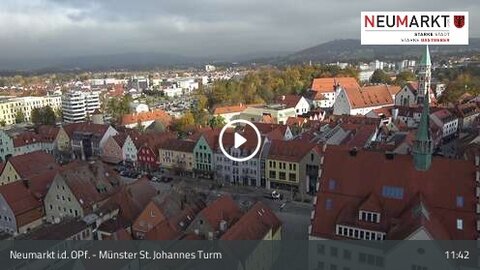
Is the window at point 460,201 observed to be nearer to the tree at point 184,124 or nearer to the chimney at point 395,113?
the chimney at point 395,113

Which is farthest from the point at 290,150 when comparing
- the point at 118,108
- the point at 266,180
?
the point at 118,108

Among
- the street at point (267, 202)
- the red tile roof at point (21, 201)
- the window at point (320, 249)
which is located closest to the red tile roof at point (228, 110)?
the street at point (267, 202)

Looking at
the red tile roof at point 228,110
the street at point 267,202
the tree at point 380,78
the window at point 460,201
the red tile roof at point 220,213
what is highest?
the tree at point 380,78

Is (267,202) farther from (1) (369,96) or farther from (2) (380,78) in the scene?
(2) (380,78)

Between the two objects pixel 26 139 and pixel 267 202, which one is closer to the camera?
pixel 267 202

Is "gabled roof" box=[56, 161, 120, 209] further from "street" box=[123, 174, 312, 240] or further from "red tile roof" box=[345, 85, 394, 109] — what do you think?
"red tile roof" box=[345, 85, 394, 109]
